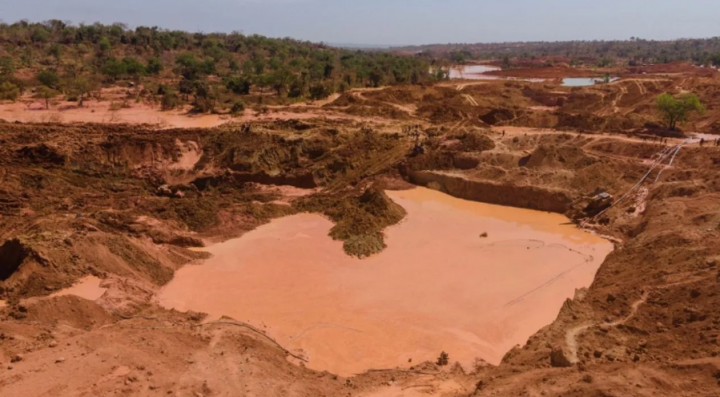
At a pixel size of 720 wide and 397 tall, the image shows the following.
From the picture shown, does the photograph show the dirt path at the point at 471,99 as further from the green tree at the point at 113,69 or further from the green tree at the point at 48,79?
the green tree at the point at 48,79

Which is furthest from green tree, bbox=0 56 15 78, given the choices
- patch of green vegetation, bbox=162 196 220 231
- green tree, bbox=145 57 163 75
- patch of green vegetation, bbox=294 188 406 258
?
patch of green vegetation, bbox=294 188 406 258

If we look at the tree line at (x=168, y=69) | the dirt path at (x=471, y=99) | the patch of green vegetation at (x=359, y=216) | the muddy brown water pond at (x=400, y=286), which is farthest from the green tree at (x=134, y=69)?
the muddy brown water pond at (x=400, y=286)

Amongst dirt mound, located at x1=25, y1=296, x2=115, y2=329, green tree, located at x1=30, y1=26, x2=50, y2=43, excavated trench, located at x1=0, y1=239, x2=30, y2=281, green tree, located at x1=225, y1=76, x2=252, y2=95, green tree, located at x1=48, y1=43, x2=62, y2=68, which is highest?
green tree, located at x1=30, y1=26, x2=50, y2=43

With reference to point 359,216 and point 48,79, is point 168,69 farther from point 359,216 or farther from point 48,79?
point 359,216

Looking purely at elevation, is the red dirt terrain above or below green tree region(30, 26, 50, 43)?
below

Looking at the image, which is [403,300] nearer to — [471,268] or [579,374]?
[471,268]

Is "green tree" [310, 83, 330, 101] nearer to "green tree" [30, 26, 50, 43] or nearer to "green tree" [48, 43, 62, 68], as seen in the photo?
"green tree" [48, 43, 62, 68]

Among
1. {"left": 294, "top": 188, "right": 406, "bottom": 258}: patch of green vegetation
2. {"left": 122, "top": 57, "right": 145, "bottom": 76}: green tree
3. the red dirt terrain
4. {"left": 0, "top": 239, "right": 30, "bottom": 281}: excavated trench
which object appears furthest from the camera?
{"left": 122, "top": 57, "right": 145, "bottom": 76}: green tree

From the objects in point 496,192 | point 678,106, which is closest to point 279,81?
point 496,192
